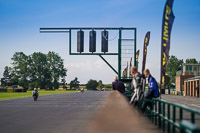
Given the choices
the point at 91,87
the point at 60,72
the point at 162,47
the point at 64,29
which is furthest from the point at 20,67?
the point at 162,47

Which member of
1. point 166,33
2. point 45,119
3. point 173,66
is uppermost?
point 173,66

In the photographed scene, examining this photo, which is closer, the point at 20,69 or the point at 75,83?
the point at 20,69

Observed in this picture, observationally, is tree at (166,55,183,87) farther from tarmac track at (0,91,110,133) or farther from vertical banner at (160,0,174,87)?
vertical banner at (160,0,174,87)

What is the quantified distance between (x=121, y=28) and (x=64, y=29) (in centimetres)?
434

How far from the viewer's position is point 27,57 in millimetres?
126562

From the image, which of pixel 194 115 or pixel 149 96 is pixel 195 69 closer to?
pixel 149 96

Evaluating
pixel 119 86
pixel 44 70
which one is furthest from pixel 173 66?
pixel 119 86

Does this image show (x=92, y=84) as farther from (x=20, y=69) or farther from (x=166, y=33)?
(x=166, y=33)

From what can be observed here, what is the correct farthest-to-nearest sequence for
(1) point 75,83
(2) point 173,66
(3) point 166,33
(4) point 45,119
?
(1) point 75,83, (2) point 173,66, (4) point 45,119, (3) point 166,33

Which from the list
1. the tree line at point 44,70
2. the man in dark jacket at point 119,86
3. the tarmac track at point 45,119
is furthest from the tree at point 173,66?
the man in dark jacket at point 119,86

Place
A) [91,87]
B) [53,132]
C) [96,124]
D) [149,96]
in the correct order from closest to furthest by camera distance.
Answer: [96,124]
[53,132]
[149,96]
[91,87]

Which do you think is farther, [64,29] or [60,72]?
[60,72]

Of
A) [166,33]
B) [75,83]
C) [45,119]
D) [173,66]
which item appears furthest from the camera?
[75,83]

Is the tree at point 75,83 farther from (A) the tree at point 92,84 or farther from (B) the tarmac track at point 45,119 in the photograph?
(B) the tarmac track at point 45,119
